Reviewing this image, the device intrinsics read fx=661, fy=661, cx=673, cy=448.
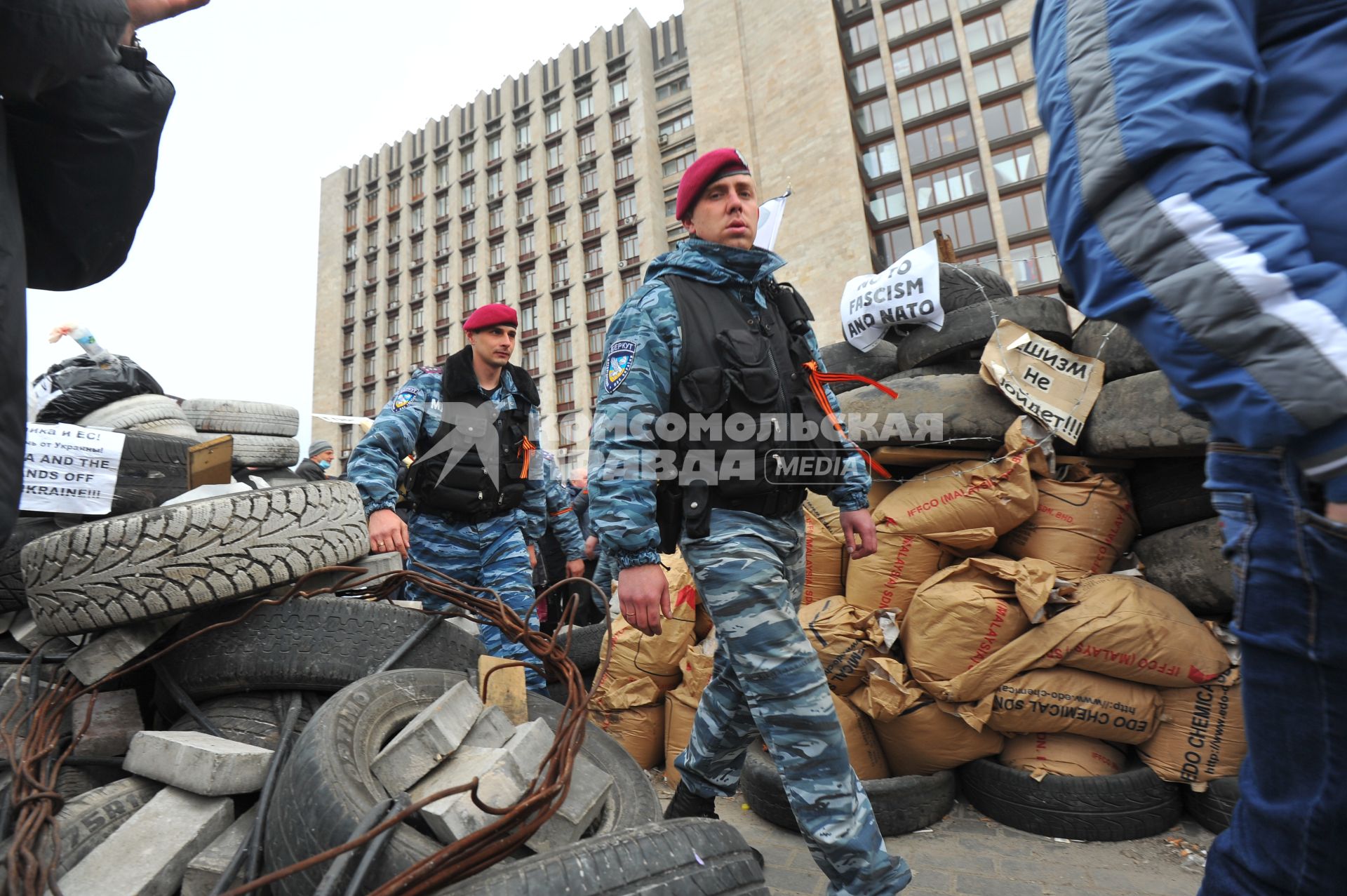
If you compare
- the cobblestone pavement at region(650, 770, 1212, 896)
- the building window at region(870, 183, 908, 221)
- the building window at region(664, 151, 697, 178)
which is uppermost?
the building window at region(664, 151, 697, 178)

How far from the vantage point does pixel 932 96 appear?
22781 millimetres

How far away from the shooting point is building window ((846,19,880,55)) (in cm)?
2364

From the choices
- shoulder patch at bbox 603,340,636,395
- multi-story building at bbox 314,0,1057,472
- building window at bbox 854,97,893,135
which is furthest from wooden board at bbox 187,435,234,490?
building window at bbox 854,97,893,135

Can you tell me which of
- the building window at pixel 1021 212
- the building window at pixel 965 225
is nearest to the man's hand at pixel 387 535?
the building window at pixel 965 225

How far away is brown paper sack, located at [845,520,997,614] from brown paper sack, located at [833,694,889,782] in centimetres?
38

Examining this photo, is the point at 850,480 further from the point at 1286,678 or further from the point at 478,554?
the point at 478,554

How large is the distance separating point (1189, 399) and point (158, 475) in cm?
373

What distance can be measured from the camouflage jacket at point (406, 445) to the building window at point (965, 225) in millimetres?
21230

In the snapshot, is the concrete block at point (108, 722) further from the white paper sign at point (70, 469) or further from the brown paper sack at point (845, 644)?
the brown paper sack at point (845, 644)

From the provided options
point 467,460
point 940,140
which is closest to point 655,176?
point 940,140

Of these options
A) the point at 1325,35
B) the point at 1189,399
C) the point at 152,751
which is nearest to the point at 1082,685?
the point at 1189,399

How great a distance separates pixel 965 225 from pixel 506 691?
79.3 feet

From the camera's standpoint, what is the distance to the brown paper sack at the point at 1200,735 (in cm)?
200

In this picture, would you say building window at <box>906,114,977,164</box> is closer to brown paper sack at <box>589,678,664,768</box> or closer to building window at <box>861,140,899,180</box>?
building window at <box>861,140,899,180</box>
